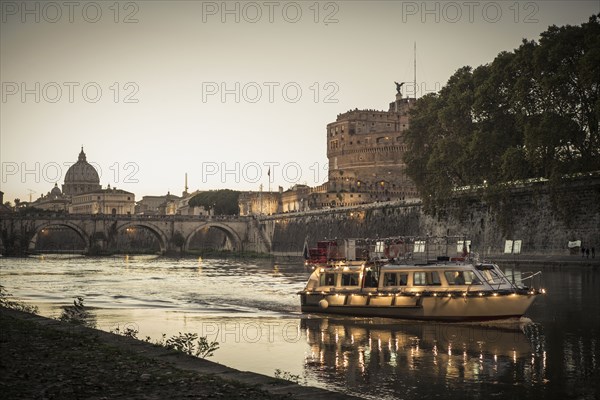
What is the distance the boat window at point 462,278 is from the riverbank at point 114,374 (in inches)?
619

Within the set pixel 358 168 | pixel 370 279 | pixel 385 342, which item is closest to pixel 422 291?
pixel 370 279

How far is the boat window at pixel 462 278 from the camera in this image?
3106 centimetres

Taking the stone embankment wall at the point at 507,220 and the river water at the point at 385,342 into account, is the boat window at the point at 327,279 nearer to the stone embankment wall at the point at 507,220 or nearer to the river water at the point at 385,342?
the river water at the point at 385,342

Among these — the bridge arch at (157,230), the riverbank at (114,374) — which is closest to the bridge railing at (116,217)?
the bridge arch at (157,230)

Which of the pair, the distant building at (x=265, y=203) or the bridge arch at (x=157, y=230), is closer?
the bridge arch at (x=157, y=230)

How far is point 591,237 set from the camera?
61688 mm

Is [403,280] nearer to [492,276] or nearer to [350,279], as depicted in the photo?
[350,279]

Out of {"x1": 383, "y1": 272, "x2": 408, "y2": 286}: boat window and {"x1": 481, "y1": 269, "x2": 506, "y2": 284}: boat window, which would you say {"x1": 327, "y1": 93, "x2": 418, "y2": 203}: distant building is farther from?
{"x1": 481, "y1": 269, "x2": 506, "y2": 284}: boat window

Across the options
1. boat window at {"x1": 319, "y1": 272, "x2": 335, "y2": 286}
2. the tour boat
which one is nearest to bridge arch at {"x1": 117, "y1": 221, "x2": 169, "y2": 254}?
boat window at {"x1": 319, "y1": 272, "x2": 335, "y2": 286}

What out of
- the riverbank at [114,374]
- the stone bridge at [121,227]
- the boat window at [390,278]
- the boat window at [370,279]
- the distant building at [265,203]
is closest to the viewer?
the riverbank at [114,374]

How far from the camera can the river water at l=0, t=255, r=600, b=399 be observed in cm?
1878

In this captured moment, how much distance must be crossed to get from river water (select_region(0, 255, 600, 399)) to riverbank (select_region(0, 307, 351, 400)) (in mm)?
3667

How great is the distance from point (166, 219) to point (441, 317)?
395 feet

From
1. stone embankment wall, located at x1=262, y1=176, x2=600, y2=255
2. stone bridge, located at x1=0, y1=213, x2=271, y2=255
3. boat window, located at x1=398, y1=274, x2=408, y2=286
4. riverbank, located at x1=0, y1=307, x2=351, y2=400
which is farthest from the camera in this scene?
stone bridge, located at x1=0, y1=213, x2=271, y2=255
